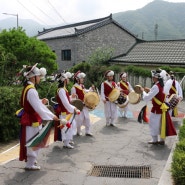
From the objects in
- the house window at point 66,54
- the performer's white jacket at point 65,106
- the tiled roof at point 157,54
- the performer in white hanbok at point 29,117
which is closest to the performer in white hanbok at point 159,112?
the performer's white jacket at point 65,106

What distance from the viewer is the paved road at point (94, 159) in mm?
5574

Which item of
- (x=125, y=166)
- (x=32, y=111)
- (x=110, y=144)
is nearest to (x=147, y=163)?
(x=125, y=166)

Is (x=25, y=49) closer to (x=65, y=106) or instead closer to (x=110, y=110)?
(x=110, y=110)

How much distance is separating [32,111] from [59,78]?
1623 mm

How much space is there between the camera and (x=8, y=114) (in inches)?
323

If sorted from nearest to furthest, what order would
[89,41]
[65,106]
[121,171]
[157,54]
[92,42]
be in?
1. [121,171]
2. [65,106]
3. [157,54]
4. [89,41]
5. [92,42]

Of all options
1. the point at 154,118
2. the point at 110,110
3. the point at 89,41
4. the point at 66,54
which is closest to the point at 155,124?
the point at 154,118

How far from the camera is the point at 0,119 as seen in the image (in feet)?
26.1

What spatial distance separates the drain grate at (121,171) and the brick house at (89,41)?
22.5m

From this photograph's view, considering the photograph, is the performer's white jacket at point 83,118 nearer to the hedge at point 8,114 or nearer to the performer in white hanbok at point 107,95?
the performer in white hanbok at point 107,95

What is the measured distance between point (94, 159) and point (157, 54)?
17.2 m

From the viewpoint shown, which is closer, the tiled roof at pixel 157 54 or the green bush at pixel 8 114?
the green bush at pixel 8 114

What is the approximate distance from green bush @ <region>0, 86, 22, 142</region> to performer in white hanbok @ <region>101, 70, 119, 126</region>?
283 cm

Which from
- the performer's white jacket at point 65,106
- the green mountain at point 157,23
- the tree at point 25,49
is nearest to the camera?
the performer's white jacket at point 65,106
